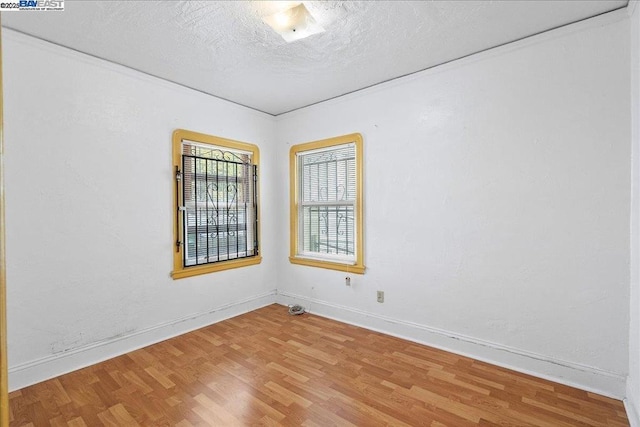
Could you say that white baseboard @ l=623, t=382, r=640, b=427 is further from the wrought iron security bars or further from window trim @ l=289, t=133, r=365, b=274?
the wrought iron security bars

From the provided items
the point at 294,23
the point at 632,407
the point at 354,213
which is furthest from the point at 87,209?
the point at 632,407

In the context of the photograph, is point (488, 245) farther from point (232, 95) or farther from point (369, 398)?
point (232, 95)

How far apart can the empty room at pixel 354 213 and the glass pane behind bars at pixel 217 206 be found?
1.3 inches

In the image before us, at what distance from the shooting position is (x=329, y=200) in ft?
12.9

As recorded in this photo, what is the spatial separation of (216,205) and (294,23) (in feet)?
7.02

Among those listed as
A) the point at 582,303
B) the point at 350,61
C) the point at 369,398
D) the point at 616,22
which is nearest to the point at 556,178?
the point at 582,303

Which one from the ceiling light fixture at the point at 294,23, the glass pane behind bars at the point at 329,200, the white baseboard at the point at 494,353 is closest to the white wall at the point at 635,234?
the white baseboard at the point at 494,353

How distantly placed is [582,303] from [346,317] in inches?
84.1

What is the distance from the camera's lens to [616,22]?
226 centimetres

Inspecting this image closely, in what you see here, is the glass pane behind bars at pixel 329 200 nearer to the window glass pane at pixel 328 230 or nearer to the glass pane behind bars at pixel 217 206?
the window glass pane at pixel 328 230

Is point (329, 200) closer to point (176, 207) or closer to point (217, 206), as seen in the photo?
point (217, 206)

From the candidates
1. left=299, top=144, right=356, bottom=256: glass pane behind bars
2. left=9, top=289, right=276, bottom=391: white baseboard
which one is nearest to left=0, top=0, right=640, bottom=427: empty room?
left=9, top=289, right=276, bottom=391: white baseboard

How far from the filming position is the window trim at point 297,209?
3555 mm

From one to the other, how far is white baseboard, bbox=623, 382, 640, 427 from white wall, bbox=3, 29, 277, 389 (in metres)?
3.53
